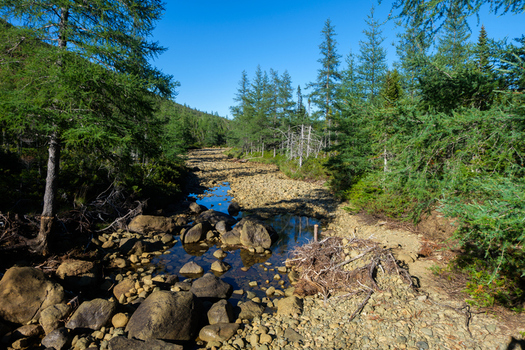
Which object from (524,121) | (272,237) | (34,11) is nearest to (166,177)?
(272,237)

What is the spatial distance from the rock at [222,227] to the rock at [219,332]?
216 inches

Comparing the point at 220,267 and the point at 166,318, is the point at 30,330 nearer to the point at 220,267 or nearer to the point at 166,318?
the point at 166,318

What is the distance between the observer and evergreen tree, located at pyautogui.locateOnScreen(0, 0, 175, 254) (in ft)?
17.4

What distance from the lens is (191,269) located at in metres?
7.64

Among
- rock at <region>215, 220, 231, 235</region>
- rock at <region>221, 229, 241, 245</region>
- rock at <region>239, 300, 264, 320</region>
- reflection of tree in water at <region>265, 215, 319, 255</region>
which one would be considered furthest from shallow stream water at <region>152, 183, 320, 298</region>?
rock at <region>215, 220, 231, 235</region>

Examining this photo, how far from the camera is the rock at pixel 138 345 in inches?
173

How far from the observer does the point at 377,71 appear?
22.5 metres

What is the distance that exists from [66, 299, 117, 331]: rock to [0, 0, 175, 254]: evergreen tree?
9.68ft

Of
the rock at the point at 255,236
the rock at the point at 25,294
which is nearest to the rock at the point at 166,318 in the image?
the rock at the point at 25,294

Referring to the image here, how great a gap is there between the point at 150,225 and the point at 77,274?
3941 mm

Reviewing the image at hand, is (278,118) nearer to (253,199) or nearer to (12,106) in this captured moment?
(253,199)

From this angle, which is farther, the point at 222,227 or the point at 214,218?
the point at 214,218

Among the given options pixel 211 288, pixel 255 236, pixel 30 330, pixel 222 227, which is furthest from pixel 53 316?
pixel 222 227

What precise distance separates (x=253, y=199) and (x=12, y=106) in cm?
1217
